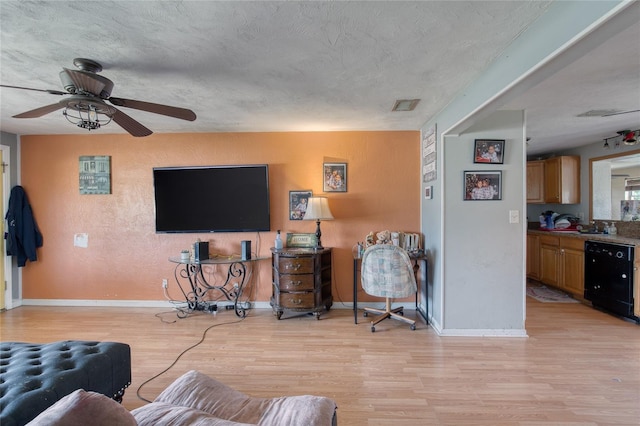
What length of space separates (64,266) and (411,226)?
482 centimetres

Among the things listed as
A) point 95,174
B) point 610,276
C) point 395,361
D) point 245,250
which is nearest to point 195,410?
point 395,361

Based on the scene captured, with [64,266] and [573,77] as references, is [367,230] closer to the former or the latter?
[573,77]

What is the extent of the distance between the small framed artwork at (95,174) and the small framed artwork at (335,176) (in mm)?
2991

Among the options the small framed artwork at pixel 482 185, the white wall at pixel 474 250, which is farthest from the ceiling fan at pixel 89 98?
the small framed artwork at pixel 482 185

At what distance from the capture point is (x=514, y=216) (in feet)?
9.32

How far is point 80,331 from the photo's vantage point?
9.96ft

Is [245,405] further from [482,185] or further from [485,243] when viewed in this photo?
[482,185]

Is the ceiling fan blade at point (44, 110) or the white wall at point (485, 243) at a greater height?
the ceiling fan blade at point (44, 110)

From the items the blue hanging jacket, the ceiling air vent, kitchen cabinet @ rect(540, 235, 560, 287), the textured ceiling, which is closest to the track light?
the textured ceiling

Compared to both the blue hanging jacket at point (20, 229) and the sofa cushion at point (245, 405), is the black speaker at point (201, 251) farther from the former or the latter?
the blue hanging jacket at point (20, 229)

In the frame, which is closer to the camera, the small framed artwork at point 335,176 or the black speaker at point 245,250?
the black speaker at point 245,250

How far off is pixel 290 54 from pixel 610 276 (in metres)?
4.42

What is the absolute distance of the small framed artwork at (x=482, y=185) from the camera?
2.85 m

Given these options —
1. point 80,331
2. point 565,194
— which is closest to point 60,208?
point 80,331
